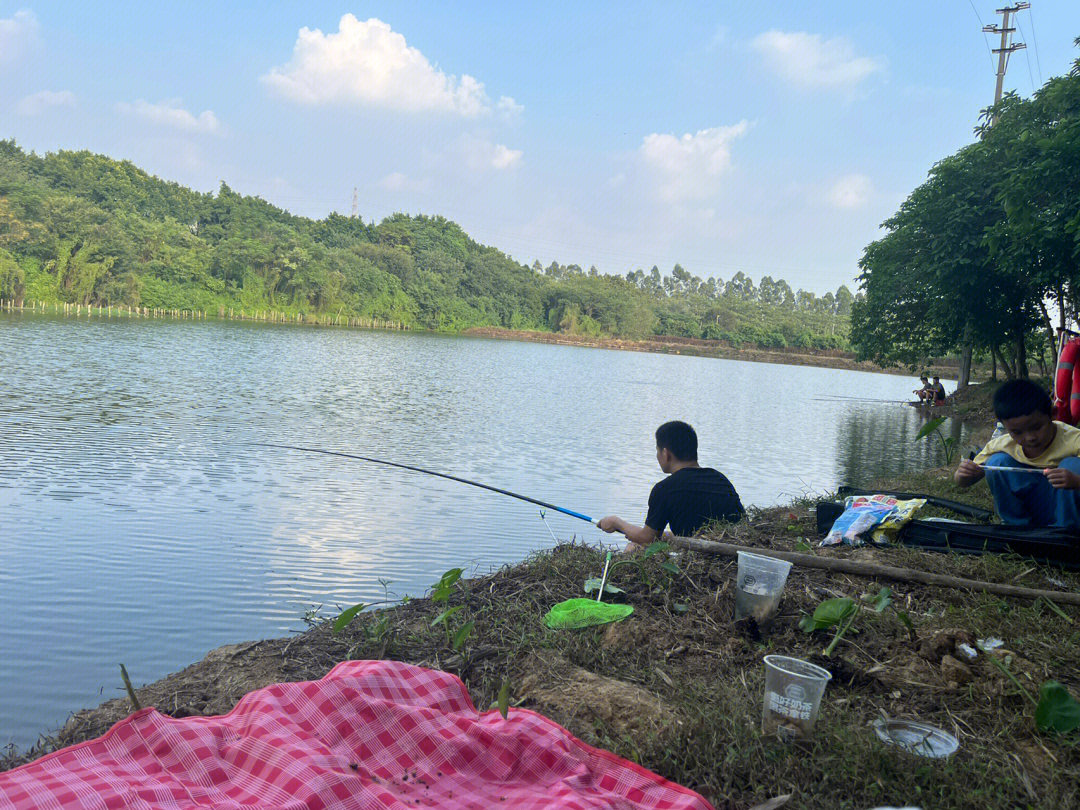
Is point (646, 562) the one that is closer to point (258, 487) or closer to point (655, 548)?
point (655, 548)

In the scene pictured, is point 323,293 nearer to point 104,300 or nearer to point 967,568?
point 104,300

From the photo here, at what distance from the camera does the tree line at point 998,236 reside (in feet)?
29.8

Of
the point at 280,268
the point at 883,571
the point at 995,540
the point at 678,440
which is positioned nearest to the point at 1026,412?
the point at 995,540

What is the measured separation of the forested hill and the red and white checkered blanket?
52381 mm

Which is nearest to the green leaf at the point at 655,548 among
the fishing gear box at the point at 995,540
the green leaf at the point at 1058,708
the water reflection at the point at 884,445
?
the fishing gear box at the point at 995,540

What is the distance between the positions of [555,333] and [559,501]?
244ft

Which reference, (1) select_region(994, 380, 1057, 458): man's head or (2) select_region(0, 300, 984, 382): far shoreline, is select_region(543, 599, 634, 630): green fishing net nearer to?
(1) select_region(994, 380, 1057, 458): man's head

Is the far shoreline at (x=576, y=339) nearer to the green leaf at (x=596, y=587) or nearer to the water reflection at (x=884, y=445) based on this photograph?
the water reflection at (x=884, y=445)

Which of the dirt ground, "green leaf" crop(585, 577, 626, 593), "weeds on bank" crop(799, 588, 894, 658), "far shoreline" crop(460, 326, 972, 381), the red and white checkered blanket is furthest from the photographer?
"far shoreline" crop(460, 326, 972, 381)

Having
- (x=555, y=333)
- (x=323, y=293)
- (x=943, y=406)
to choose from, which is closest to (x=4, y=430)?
(x=943, y=406)

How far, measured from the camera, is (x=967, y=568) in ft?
11.7

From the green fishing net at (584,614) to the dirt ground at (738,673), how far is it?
0.15 feet

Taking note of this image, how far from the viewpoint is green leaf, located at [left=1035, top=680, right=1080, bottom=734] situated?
83.0 inches

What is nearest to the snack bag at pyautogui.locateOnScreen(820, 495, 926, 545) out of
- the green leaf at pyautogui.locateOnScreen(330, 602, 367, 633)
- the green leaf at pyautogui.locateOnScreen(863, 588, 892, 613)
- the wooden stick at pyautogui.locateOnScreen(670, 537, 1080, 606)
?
the wooden stick at pyautogui.locateOnScreen(670, 537, 1080, 606)
